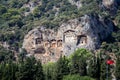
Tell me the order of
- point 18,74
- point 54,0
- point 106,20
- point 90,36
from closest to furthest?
point 18,74 < point 90,36 < point 106,20 < point 54,0

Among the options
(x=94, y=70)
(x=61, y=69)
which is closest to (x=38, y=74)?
(x=61, y=69)

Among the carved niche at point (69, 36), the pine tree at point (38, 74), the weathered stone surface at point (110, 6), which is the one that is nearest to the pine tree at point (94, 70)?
the pine tree at point (38, 74)

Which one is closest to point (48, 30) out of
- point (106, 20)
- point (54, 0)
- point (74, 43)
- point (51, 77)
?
point (74, 43)

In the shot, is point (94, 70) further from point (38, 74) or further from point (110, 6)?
point (110, 6)

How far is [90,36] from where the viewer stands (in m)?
118

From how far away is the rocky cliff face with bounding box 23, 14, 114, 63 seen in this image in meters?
118

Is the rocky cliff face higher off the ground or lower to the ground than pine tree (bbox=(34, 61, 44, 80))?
higher

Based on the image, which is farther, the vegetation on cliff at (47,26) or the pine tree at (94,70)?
the vegetation on cliff at (47,26)

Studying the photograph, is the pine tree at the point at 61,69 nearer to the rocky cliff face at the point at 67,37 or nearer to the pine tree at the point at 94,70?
the pine tree at the point at 94,70

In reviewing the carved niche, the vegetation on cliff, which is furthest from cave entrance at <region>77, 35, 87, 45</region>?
the vegetation on cliff

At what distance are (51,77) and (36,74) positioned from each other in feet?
11.7

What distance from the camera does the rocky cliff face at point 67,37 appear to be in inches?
4665

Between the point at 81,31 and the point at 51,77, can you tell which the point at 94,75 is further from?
the point at 81,31

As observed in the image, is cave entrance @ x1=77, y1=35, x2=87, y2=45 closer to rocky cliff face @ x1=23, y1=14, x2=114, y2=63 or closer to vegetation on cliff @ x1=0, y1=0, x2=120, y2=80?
rocky cliff face @ x1=23, y1=14, x2=114, y2=63
